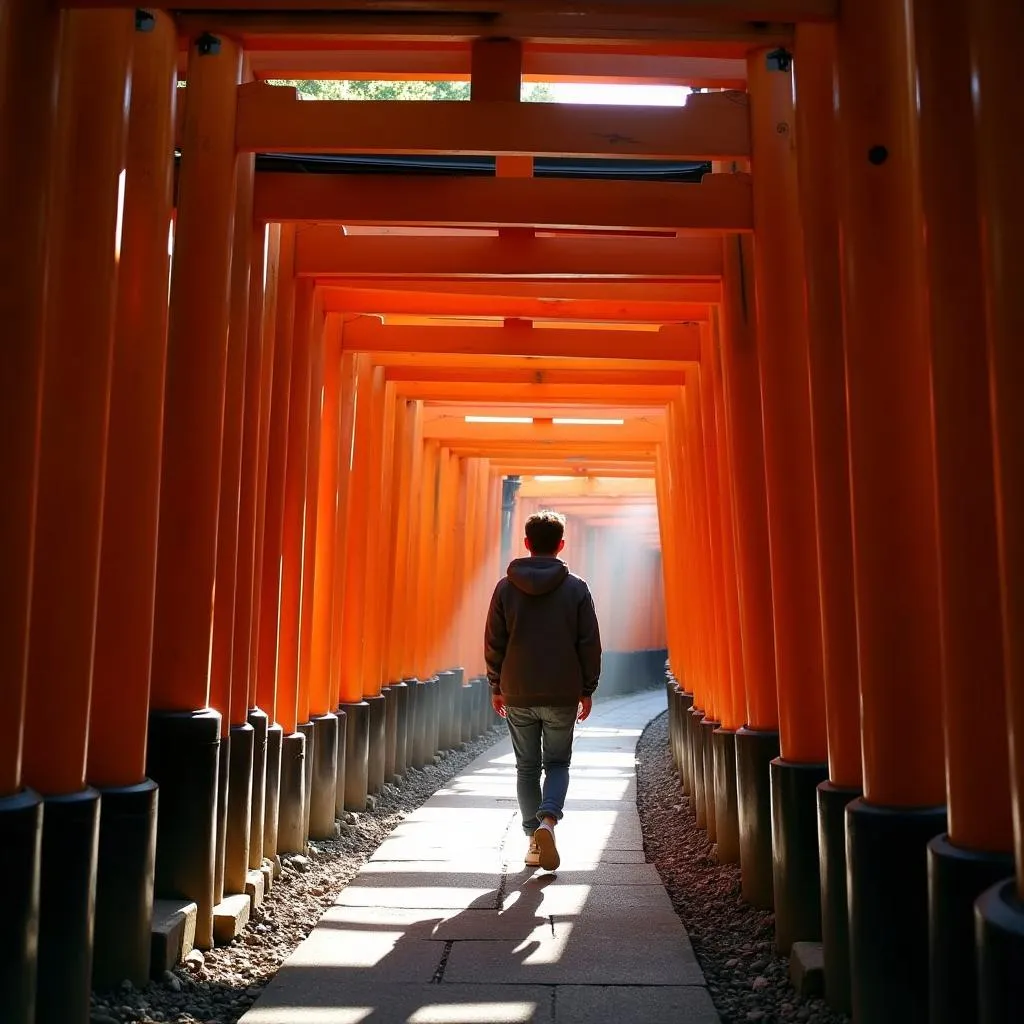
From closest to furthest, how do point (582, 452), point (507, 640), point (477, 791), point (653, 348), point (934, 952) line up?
point (934, 952)
point (507, 640)
point (653, 348)
point (477, 791)
point (582, 452)

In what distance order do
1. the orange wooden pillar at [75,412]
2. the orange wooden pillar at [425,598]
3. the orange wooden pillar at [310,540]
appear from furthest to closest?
the orange wooden pillar at [425,598] → the orange wooden pillar at [310,540] → the orange wooden pillar at [75,412]

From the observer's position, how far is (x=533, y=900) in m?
5.77

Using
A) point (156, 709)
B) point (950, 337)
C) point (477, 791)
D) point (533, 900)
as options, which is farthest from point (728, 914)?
point (477, 791)

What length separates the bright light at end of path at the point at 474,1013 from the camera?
12.9 ft

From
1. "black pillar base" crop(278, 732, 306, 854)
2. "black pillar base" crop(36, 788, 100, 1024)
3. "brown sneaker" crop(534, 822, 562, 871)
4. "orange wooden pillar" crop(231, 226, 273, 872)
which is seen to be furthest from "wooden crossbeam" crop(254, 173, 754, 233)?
"black pillar base" crop(36, 788, 100, 1024)

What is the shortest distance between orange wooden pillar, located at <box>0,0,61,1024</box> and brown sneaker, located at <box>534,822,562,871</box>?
3197 millimetres

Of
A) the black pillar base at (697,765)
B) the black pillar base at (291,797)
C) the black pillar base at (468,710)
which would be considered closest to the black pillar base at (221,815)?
the black pillar base at (291,797)

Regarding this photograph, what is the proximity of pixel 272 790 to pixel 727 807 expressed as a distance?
2.43m

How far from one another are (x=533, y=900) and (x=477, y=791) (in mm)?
5019

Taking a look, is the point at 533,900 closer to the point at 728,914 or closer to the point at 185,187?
the point at 728,914

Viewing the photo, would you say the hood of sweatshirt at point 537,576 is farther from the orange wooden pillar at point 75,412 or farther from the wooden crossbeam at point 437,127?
the orange wooden pillar at point 75,412

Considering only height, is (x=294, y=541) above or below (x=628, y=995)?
above

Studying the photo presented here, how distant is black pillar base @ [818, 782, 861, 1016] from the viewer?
12.9 ft

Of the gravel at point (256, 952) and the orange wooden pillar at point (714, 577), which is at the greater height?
the orange wooden pillar at point (714, 577)
